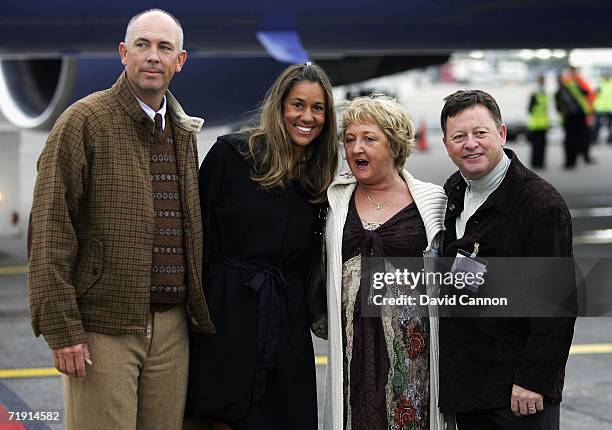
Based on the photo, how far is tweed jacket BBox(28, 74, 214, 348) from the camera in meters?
2.86

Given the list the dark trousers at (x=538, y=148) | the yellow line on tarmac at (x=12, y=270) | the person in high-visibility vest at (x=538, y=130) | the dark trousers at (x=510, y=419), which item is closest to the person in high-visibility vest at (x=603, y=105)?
the person in high-visibility vest at (x=538, y=130)

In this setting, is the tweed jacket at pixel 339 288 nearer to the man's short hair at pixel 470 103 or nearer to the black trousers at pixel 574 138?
the man's short hair at pixel 470 103

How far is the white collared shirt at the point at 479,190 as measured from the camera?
3.05 metres

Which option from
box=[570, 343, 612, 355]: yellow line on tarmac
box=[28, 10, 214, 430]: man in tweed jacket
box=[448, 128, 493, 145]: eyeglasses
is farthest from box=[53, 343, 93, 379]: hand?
box=[570, 343, 612, 355]: yellow line on tarmac

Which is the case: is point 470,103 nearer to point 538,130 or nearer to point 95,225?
point 95,225

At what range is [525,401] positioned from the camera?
289 centimetres

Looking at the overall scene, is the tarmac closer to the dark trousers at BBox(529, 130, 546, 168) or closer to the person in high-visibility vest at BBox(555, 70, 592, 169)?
the dark trousers at BBox(529, 130, 546, 168)

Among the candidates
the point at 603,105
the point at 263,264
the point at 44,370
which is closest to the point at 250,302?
the point at 263,264

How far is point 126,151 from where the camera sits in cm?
297

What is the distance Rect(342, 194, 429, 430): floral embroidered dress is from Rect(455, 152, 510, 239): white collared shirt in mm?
137

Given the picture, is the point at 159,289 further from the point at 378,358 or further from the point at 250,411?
the point at 378,358

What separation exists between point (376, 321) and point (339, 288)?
0.15 meters

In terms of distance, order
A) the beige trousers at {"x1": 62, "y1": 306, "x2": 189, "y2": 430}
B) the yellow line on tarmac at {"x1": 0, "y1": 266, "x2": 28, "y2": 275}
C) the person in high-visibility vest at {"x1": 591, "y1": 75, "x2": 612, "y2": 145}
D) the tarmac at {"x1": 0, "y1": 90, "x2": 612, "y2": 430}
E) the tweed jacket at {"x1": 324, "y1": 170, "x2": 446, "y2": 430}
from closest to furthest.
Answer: the beige trousers at {"x1": 62, "y1": 306, "x2": 189, "y2": 430}
the tweed jacket at {"x1": 324, "y1": 170, "x2": 446, "y2": 430}
the tarmac at {"x1": 0, "y1": 90, "x2": 612, "y2": 430}
the yellow line on tarmac at {"x1": 0, "y1": 266, "x2": 28, "y2": 275}
the person in high-visibility vest at {"x1": 591, "y1": 75, "x2": 612, "y2": 145}

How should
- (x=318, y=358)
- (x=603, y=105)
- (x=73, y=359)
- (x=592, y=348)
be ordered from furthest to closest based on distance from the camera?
(x=603, y=105) < (x=592, y=348) < (x=318, y=358) < (x=73, y=359)
